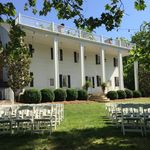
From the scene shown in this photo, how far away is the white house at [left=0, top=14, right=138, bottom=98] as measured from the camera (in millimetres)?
31597

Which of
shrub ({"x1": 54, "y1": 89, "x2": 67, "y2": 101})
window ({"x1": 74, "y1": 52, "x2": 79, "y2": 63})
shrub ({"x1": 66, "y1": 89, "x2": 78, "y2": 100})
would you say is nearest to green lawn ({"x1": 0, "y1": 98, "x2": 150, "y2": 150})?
shrub ({"x1": 54, "y1": 89, "x2": 67, "y2": 101})

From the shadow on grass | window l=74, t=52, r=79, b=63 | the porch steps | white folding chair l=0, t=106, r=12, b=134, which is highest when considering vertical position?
window l=74, t=52, r=79, b=63

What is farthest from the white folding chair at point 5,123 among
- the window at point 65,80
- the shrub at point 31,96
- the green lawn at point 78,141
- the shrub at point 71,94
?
the window at point 65,80

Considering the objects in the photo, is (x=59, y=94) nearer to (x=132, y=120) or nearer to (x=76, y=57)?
(x=76, y=57)

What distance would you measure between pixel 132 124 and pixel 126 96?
28.4 m

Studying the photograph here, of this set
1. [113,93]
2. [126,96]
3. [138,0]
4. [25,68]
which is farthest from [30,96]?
[138,0]

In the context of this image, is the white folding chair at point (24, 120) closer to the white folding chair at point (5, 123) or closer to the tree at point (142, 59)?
the white folding chair at point (5, 123)

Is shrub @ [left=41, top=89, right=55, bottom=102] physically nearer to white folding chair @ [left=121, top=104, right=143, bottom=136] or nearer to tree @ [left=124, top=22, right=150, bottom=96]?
tree @ [left=124, top=22, right=150, bottom=96]

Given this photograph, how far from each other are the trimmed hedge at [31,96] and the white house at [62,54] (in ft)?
5.27

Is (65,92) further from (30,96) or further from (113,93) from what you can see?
(113,93)

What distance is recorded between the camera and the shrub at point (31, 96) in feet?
92.9

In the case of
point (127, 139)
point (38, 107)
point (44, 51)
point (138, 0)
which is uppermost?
point (44, 51)

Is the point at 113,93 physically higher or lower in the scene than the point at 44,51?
lower

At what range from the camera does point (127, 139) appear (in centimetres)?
1073
